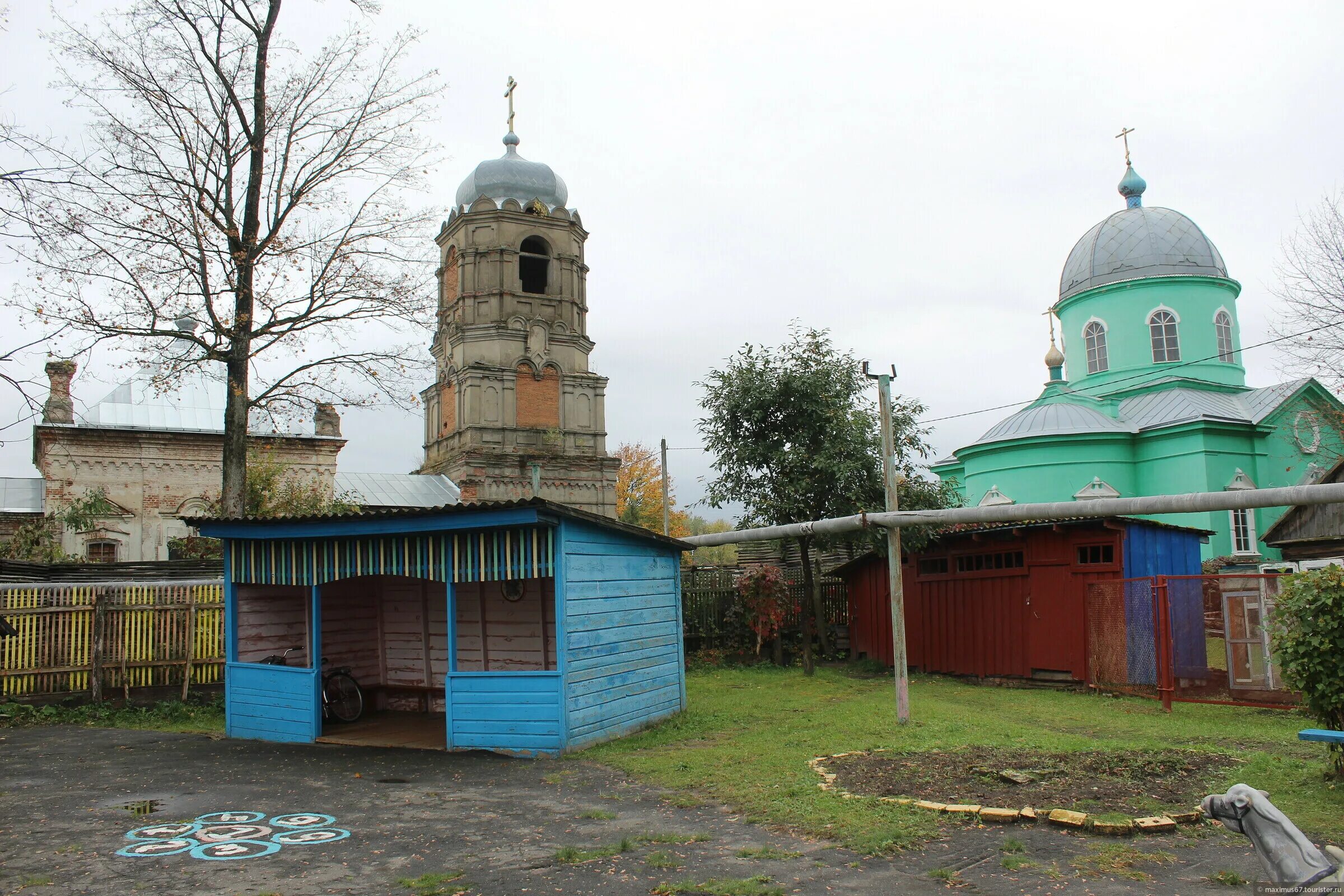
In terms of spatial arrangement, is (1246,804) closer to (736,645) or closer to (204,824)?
(204,824)

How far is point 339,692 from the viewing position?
13.5 m

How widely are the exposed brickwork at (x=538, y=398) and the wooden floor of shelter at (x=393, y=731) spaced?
75.8 ft

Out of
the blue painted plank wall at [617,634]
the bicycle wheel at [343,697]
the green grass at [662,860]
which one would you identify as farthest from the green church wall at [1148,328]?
the green grass at [662,860]

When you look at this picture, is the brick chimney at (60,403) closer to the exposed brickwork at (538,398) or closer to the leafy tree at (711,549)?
the exposed brickwork at (538,398)

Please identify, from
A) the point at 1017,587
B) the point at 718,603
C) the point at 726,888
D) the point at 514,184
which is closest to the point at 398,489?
the point at 514,184

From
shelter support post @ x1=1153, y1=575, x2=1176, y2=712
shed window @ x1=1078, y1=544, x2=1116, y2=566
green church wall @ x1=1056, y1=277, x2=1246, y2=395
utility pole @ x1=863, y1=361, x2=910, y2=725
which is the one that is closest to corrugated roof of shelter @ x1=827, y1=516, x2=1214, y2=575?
shed window @ x1=1078, y1=544, x2=1116, y2=566

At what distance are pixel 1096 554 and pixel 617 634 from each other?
8.50m

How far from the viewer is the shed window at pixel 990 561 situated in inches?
653

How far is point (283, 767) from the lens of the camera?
10203 millimetres

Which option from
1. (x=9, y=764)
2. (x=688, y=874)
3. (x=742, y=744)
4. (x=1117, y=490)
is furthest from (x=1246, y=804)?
(x=1117, y=490)

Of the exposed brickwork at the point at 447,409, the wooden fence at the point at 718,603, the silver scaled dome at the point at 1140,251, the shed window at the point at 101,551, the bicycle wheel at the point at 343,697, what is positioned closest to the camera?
the bicycle wheel at the point at 343,697

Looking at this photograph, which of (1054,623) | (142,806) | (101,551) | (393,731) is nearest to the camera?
(142,806)

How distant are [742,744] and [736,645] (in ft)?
32.6

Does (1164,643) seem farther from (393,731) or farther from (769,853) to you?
(393,731)
